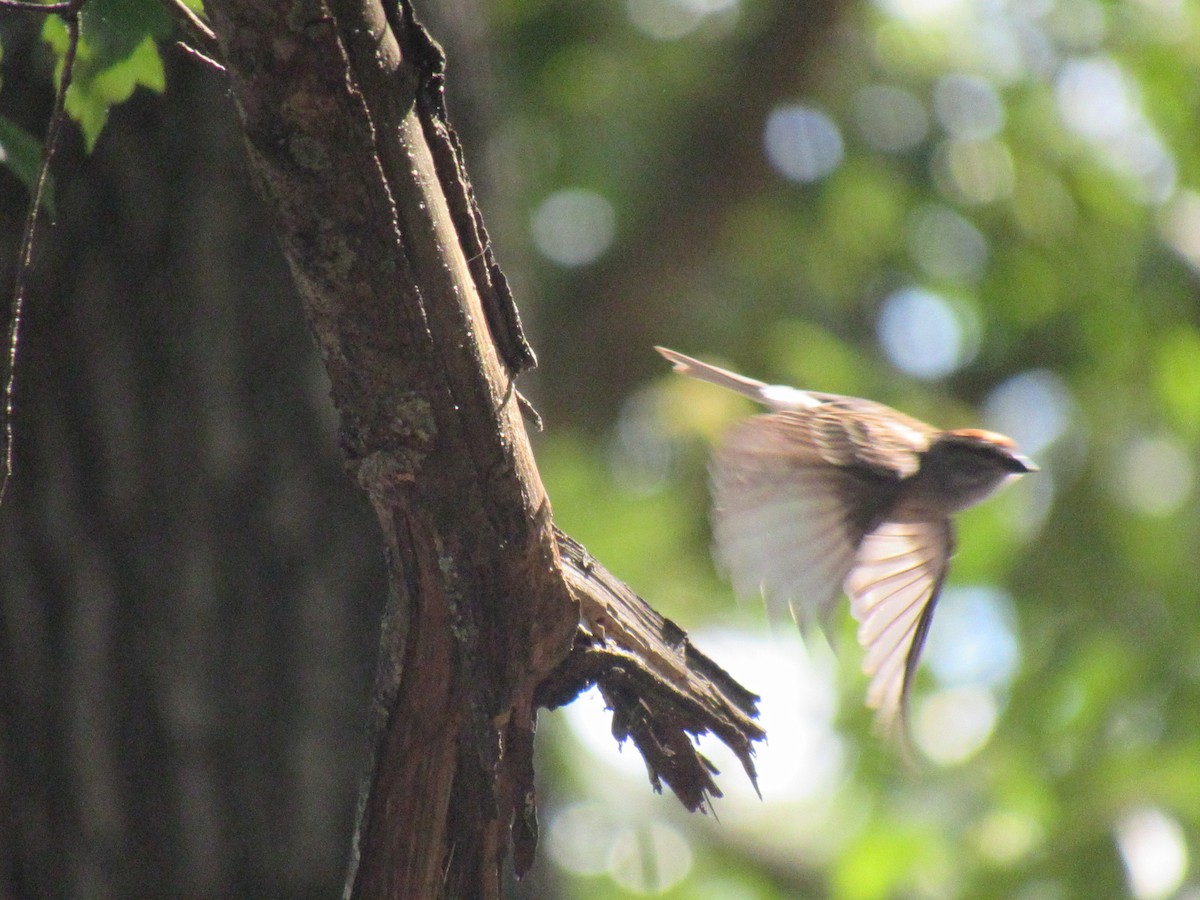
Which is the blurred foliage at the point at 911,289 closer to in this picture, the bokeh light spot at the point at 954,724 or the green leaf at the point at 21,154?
the bokeh light spot at the point at 954,724

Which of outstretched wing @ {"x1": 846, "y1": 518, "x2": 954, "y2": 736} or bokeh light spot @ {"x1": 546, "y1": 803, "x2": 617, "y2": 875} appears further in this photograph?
bokeh light spot @ {"x1": 546, "y1": 803, "x2": 617, "y2": 875}

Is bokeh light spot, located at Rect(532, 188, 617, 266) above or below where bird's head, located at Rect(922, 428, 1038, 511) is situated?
above

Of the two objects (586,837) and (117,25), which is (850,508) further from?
(586,837)

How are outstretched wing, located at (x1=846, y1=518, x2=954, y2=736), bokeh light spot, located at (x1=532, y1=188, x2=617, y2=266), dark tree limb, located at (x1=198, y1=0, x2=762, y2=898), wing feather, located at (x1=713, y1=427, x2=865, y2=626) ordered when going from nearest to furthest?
dark tree limb, located at (x1=198, y1=0, x2=762, y2=898)
wing feather, located at (x1=713, y1=427, x2=865, y2=626)
outstretched wing, located at (x1=846, y1=518, x2=954, y2=736)
bokeh light spot, located at (x1=532, y1=188, x2=617, y2=266)

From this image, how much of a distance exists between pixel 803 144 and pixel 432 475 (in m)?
3.92

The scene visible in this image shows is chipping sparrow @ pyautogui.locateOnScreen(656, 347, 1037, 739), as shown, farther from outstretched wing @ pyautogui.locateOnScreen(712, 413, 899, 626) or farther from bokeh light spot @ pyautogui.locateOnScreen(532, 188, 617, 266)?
bokeh light spot @ pyautogui.locateOnScreen(532, 188, 617, 266)

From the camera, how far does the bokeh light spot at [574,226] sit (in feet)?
17.5

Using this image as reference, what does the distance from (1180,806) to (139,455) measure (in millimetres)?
3050

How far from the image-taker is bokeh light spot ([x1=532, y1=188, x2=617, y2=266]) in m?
5.34

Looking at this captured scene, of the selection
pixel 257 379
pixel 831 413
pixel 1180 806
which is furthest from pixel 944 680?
pixel 257 379

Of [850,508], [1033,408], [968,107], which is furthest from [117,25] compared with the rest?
[1033,408]

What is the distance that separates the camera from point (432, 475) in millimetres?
1442

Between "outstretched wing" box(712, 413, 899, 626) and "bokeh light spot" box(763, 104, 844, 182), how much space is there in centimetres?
230

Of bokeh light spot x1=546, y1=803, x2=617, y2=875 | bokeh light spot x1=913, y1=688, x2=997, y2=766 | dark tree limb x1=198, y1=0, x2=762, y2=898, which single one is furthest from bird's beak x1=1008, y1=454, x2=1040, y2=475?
bokeh light spot x1=546, y1=803, x2=617, y2=875
